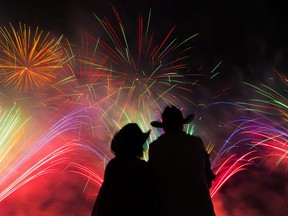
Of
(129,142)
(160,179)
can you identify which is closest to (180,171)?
(160,179)

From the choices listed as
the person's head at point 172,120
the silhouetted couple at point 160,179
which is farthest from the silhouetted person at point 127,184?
the person's head at point 172,120

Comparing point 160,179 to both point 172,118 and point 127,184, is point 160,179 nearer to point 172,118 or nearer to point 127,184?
point 127,184

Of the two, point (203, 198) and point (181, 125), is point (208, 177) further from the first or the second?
point (181, 125)

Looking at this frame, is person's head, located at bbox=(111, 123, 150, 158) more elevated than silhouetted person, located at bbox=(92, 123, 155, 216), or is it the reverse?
person's head, located at bbox=(111, 123, 150, 158)

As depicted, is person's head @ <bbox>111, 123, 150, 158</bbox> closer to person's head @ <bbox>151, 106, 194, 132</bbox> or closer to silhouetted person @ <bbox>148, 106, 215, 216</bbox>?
silhouetted person @ <bbox>148, 106, 215, 216</bbox>

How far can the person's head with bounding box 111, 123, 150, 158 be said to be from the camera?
183 inches

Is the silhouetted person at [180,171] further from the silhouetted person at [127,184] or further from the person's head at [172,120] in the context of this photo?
the silhouetted person at [127,184]

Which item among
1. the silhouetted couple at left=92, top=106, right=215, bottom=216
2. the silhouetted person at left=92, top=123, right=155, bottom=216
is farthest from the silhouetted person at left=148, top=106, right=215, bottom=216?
the silhouetted person at left=92, top=123, right=155, bottom=216

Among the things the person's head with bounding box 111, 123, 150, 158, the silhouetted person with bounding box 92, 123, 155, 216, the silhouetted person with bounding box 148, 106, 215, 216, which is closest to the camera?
the silhouetted person with bounding box 148, 106, 215, 216

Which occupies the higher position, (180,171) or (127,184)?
(127,184)

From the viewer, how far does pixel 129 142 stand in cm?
468

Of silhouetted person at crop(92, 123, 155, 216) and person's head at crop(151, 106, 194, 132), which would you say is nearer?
silhouetted person at crop(92, 123, 155, 216)

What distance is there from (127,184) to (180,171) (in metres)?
0.68

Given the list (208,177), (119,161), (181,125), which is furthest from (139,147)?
(208,177)
